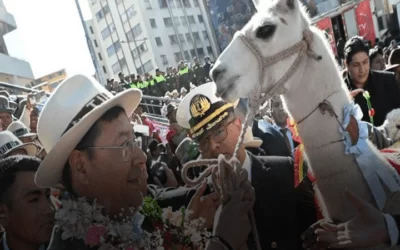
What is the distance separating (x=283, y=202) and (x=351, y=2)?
54.6 feet

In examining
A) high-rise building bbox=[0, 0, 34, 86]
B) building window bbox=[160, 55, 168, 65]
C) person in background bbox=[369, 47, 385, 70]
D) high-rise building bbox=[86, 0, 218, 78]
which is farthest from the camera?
building window bbox=[160, 55, 168, 65]

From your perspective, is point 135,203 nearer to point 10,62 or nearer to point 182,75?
point 182,75

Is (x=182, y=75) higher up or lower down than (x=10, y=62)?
lower down

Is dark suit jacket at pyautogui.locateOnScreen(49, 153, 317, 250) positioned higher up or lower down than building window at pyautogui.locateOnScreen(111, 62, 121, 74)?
lower down

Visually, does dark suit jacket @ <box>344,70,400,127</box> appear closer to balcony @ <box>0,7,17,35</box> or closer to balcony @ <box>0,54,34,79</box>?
balcony @ <box>0,54,34,79</box>

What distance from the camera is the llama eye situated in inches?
61.7

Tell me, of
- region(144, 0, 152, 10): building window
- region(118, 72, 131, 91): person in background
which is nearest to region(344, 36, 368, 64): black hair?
region(118, 72, 131, 91): person in background

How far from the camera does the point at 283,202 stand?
192 centimetres

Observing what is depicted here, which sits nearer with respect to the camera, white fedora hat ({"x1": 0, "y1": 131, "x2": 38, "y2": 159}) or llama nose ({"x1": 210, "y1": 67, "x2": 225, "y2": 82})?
llama nose ({"x1": 210, "y1": 67, "x2": 225, "y2": 82})

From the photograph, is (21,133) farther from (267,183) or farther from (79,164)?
(267,183)

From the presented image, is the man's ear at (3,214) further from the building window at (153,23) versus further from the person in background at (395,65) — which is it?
the building window at (153,23)

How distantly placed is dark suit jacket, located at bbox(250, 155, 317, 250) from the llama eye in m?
0.68

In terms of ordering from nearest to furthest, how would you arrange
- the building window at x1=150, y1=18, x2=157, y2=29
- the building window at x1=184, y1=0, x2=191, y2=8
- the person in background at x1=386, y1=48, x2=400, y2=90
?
the person in background at x1=386, y1=48, x2=400, y2=90
the building window at x1=184, y1=0, x2=191, y2=8
the building window at x1=150, y1=18, x2=157, y2=29

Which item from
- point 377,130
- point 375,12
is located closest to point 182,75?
point 377,130
